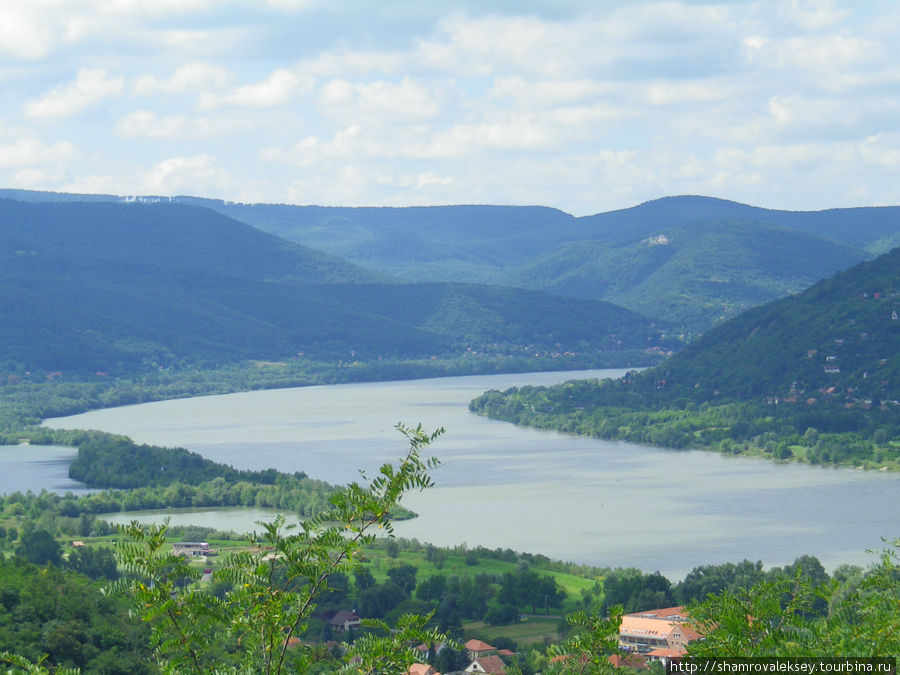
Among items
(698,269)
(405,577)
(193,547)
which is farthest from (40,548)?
(698,269)

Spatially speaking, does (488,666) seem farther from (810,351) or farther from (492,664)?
(810,351)

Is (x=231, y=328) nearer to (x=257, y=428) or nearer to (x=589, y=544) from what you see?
(x=257, y=428)

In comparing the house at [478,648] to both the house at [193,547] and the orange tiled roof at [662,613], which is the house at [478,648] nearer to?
the orange tiled roof at [662,613]

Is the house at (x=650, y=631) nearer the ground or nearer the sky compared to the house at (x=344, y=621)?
nearer the sky

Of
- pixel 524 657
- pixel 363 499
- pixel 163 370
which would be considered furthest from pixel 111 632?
pixel 163 370

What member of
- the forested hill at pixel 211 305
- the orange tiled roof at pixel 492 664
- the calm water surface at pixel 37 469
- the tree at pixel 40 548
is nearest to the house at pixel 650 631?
the orange tiled roof at pixel 492 664

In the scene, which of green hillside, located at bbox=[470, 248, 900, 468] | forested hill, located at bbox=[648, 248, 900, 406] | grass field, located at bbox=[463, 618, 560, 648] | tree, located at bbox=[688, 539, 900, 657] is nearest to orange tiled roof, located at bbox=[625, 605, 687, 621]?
grass field, located at bbox=[463, 618, 560, 648]

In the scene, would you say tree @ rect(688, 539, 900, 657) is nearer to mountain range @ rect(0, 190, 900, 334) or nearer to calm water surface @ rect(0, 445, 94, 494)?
calm water surface @ rect(0, 445, 94, 494)
